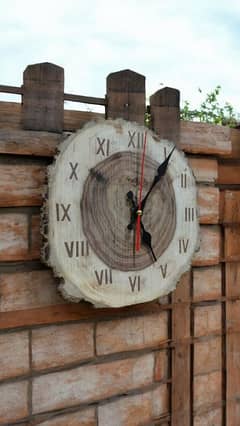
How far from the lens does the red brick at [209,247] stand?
2217 millimetres

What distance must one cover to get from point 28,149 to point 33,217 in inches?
10.6

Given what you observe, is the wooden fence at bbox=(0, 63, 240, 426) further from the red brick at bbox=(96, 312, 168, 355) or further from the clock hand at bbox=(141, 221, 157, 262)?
the clock hand at bbox=(141, 221, 157, 262)

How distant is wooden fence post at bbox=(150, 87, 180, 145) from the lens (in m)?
2.08

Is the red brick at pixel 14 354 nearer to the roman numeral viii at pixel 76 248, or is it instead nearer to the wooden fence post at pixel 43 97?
the roman numeral viii at pixel 76 248

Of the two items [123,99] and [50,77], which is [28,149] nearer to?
[50,77]

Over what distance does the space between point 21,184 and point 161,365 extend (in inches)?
42.9

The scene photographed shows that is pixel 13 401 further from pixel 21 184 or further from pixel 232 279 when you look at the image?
pixel 232 279

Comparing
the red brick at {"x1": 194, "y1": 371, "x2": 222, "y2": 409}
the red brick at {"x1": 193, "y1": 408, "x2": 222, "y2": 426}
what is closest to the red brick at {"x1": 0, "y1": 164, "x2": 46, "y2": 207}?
the red brick at {"x1": 194, "y1": 371, "x2": 222, "y2": 409}

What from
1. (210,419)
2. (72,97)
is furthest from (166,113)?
(210,419)

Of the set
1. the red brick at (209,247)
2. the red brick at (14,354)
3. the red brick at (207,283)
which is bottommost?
the red brick at (14,354)

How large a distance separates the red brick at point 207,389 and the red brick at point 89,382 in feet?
1.05

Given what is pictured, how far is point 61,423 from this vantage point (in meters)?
1.82

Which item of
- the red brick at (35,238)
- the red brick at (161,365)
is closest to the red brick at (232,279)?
the red brick at (161,365)

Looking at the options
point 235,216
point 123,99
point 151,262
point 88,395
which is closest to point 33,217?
point 151,262
